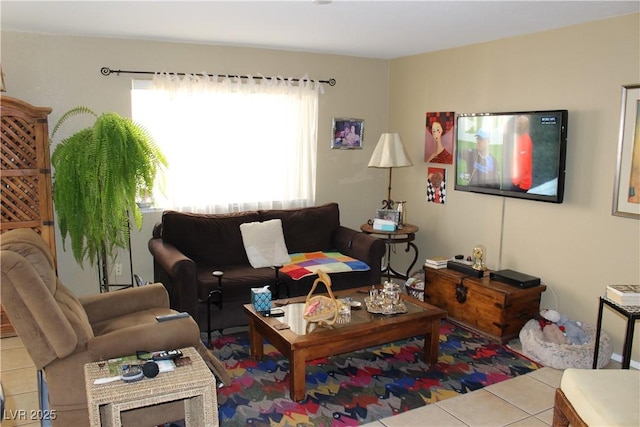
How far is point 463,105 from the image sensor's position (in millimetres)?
4855

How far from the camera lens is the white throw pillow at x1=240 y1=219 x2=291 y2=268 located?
4.52 m

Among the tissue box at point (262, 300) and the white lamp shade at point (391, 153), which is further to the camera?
the white lamp shade at point (391, 153)

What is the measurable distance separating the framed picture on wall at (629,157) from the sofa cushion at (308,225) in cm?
252

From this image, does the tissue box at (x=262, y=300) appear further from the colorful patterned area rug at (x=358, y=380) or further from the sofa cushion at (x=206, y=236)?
the sofa cushion at (x=206, y=236)

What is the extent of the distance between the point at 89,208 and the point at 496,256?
133 inches

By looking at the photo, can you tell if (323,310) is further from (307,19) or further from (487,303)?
Answer: (307,19)

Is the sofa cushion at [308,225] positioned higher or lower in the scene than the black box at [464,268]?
higher

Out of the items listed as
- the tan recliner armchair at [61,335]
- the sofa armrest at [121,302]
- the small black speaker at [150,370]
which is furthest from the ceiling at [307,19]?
the small black speaker at [150,370]

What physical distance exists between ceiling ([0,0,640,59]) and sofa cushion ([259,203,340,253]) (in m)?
1.57

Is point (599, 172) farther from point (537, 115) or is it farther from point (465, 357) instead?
point (465, 357)

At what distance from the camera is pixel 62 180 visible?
12.6ft

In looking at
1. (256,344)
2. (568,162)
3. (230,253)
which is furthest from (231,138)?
(568,162)

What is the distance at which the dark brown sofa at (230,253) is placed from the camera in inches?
154

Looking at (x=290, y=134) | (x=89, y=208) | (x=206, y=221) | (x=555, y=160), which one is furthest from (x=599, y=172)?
(x=89, y=208)
